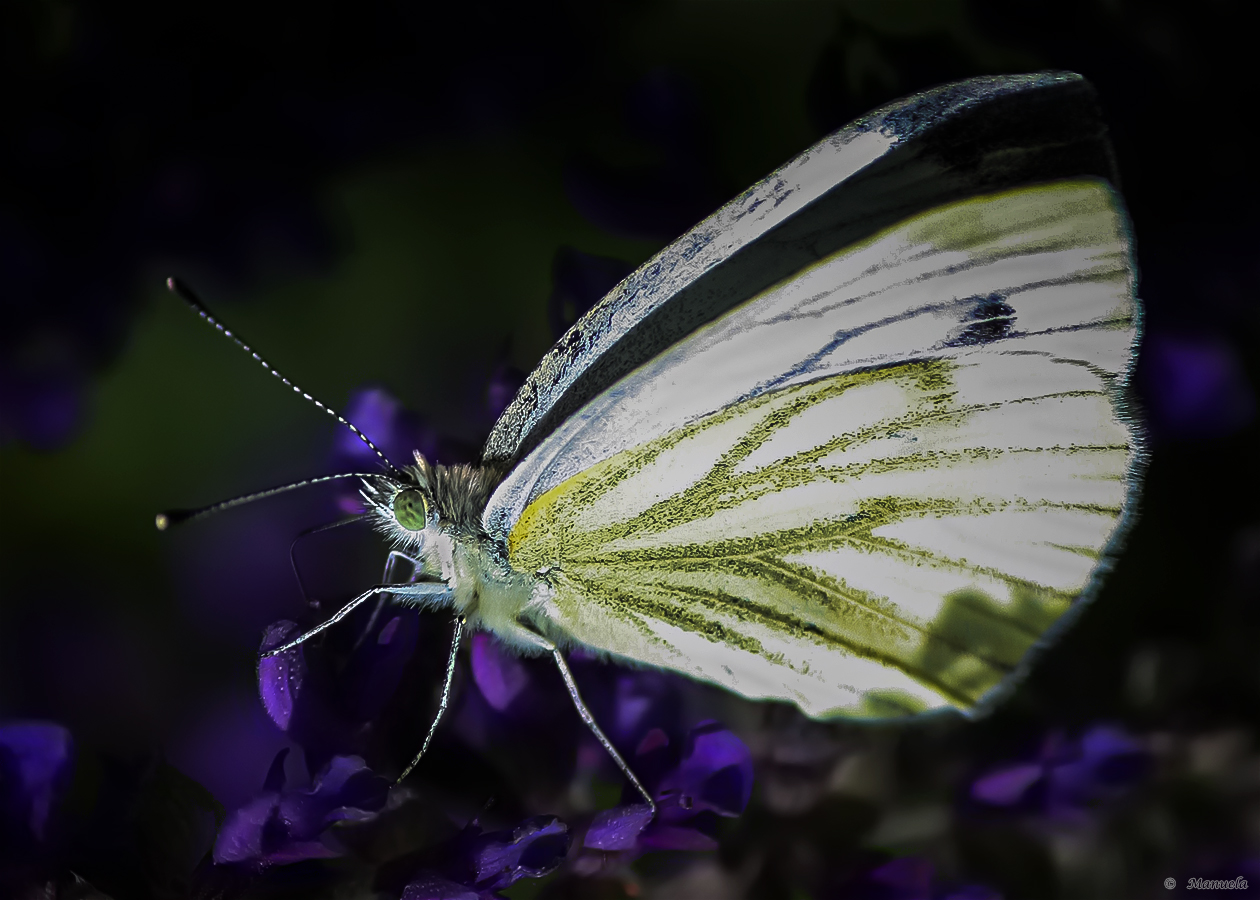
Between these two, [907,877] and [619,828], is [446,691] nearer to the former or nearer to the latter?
[619,828]

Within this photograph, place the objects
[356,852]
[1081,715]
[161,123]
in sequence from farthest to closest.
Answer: [161,123] → [1081,715] → [356,852]

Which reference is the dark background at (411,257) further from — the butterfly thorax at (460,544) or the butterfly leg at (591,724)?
the butterfly leg at (591,724)

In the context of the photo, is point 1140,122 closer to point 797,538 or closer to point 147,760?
point 797,538

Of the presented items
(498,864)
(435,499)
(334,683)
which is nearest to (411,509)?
(435,499)

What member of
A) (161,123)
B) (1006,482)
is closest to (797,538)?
(1006,482)

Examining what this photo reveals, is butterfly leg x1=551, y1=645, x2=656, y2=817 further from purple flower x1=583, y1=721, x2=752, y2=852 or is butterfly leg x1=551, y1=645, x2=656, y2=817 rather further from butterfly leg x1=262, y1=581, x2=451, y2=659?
butterfly leg x1=262, y1=581, x2=451, y2=659

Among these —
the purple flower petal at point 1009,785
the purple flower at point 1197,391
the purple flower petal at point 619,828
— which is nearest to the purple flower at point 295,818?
the purple flower petal at point 619,828
